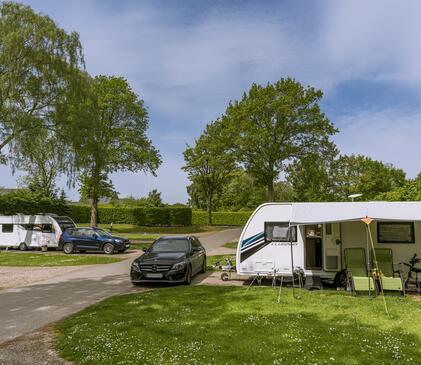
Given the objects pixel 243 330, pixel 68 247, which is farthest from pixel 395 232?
pixel 68 247

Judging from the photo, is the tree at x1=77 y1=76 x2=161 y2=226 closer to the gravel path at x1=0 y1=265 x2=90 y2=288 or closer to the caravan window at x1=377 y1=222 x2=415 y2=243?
the gravel path at x1=0 y1=265 x2=90 y2=288

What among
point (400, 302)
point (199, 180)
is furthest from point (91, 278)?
point (199, 180)

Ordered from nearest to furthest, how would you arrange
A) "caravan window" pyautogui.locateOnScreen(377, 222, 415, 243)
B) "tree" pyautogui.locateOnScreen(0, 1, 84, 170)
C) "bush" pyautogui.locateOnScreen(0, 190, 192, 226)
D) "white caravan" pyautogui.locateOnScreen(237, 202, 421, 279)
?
"white caravan" pyautogui.locateOnScreen(237, 202, 421, 279)
"caravan window" pyautogui.locateOnScreen(377, 222, 415, 243)
"tree" pyautogui.locateOnScreen(0, 1, 84, 170)
"bush" pyautogui.locateOnScreen(0, 190, 192, 226)

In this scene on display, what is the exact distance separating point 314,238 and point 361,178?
128 ft

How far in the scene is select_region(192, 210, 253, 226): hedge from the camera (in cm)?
5794

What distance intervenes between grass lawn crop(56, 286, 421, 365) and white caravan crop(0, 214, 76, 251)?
1583 centimetres

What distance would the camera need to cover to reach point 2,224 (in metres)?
25.2

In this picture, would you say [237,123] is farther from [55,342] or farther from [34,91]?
[55,342]

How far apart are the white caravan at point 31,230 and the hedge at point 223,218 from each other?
33.4m

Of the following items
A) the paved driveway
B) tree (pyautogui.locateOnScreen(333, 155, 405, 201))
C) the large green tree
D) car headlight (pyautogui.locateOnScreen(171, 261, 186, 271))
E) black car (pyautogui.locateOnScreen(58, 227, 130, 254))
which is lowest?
the paved driveway

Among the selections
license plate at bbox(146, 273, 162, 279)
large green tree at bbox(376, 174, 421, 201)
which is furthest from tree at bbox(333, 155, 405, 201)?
license plate at bbox(146, 273, 162, 279)

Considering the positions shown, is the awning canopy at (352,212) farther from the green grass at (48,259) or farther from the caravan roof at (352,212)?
the green grass at (48,259)

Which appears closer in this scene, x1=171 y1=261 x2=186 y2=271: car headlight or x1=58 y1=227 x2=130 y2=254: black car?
x1=171 y1=261 x2=186 y2=271: car headlight

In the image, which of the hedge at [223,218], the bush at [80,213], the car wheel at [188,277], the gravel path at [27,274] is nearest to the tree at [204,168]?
the hedge at [223,218]
